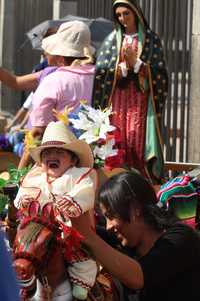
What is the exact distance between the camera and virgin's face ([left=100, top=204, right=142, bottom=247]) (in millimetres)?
3891

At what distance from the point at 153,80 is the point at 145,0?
385cm

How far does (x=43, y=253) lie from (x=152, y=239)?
21.2 inches

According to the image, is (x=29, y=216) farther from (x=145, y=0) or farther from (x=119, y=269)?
(x=145, y=0)

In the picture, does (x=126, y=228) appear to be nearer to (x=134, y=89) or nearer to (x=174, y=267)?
(x=174, y=267)

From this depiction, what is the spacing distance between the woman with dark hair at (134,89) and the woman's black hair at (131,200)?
3065 mm

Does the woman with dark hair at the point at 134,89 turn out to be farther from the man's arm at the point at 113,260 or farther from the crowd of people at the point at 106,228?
the man's arm at the point at 113,260

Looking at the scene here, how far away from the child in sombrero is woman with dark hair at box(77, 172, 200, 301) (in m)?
0.11

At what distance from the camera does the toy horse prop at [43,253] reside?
141 inches

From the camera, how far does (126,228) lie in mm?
3904

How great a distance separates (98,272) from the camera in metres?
3.94

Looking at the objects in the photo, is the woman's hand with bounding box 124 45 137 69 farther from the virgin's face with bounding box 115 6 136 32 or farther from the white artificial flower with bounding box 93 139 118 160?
the white artificial flower with bounding box 93 139 118 160

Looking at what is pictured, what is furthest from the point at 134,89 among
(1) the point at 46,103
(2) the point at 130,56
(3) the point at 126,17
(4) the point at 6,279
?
(4) the point at 6,279

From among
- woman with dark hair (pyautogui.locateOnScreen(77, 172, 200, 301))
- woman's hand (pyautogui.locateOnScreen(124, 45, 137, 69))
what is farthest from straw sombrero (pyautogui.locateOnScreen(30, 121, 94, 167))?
woman's hand (pyautogui.locateOnScreen(124, 45, 137, 69))

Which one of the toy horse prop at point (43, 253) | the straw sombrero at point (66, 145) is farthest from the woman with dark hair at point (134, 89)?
the toy horse prop at point (43, 253)
